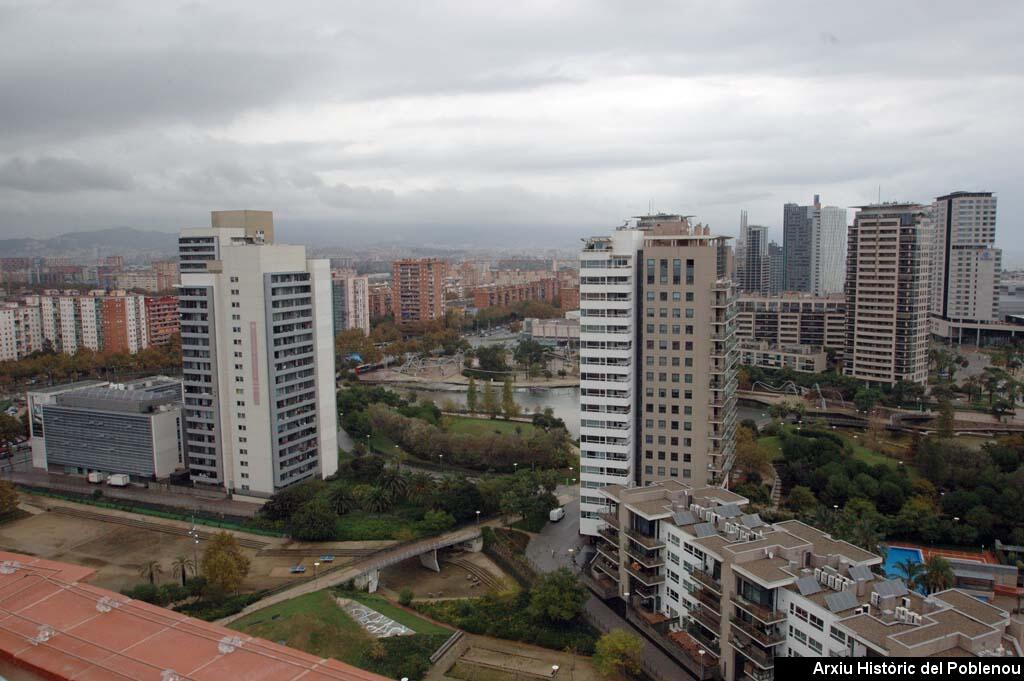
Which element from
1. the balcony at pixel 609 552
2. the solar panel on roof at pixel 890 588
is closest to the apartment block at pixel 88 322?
the balcony at pixel 609 552

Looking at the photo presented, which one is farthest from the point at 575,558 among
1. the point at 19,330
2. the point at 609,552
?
the point at 19,330

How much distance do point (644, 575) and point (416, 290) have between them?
44.9 metres

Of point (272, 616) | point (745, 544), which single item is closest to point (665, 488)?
point (745, 544)

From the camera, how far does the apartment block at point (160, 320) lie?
4297cm

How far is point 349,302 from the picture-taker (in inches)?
2064

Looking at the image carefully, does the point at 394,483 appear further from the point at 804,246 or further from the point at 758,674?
the point at 804,246

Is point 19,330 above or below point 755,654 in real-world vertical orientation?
above

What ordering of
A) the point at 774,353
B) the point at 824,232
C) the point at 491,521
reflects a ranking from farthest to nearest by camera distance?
the point at 824,232 → the point at 774,353 → the point at 491,521

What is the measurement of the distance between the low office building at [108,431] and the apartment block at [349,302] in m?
29.1

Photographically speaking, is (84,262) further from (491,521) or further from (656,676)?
(656,676)

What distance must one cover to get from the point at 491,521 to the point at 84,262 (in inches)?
3598

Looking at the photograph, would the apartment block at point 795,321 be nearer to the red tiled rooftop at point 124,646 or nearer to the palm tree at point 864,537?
the palm tree at point 864,537

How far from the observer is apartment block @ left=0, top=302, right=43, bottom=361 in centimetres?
3888

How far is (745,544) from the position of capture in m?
11.0
